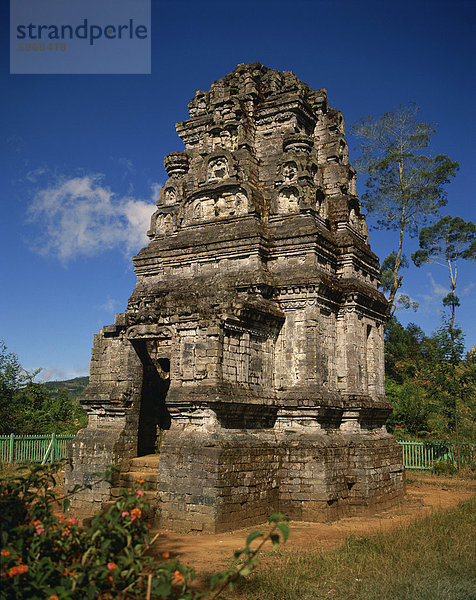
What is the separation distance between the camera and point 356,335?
47.0ft

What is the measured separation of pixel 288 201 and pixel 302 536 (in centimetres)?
835

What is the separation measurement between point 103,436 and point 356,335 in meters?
6.69

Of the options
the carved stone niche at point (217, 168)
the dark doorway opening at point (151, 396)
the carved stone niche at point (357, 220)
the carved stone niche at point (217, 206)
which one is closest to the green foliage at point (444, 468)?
the carved stone niche at point (357, 220)

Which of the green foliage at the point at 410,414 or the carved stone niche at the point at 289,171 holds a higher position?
the carved stone niche at the point at 289,171

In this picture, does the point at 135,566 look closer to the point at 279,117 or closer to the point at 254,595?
the point at 254,595

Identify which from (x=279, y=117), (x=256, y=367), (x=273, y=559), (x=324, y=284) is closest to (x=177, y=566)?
(x=273, y=559)

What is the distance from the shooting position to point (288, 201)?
14945 millimetres

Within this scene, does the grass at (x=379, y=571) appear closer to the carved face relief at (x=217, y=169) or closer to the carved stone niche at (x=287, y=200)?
the carved stone niche at (x=287, y=200)

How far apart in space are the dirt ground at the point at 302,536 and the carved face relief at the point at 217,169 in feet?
29.7

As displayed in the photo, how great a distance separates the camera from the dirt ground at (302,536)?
28.6 feet


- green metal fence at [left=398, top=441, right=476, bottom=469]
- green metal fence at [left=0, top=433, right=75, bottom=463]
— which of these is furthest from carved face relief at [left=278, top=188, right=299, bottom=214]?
green metal fence at [left=0, top=433, right=75, bottom=463]

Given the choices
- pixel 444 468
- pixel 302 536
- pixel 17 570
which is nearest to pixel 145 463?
pixel 302 536

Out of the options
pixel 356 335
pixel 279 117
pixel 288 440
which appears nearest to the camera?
pixel 288 440

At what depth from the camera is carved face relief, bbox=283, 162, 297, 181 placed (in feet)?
49.4
